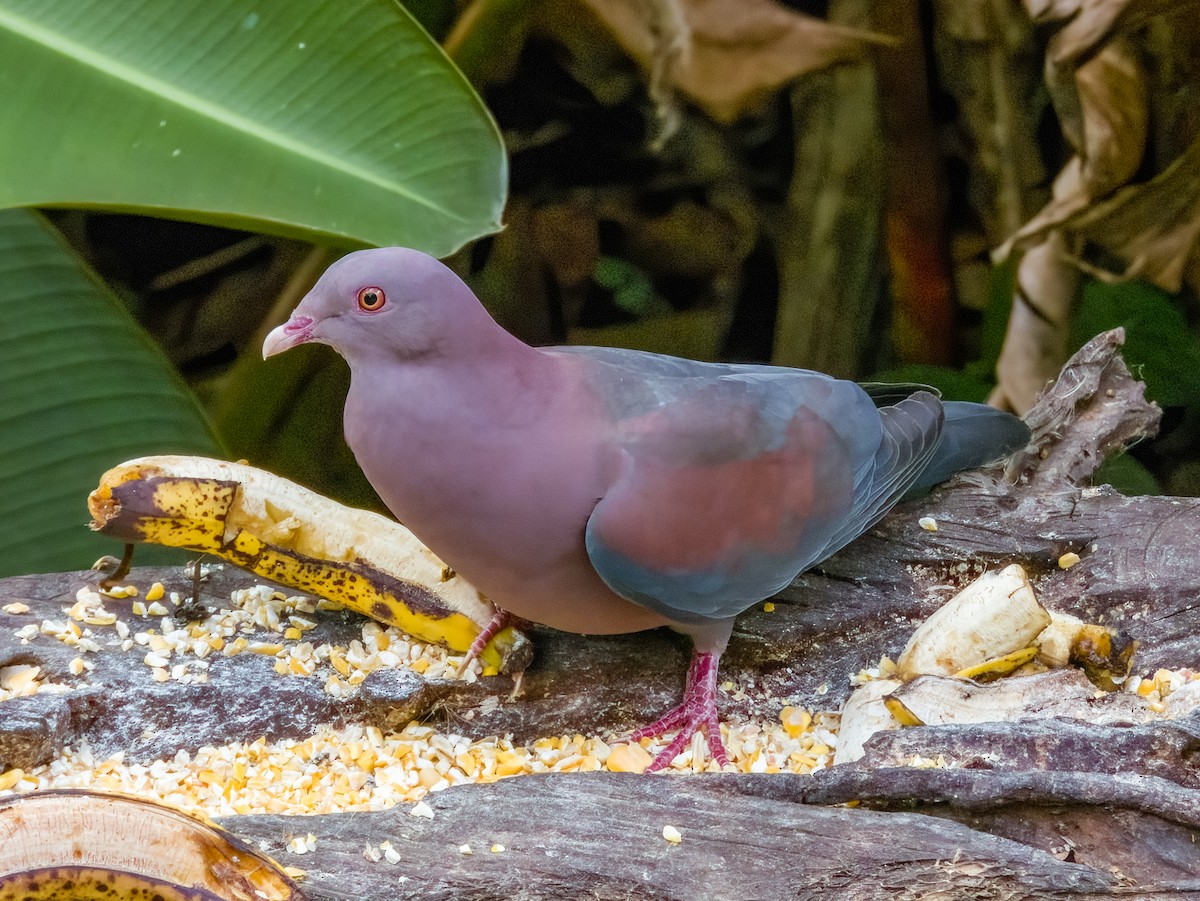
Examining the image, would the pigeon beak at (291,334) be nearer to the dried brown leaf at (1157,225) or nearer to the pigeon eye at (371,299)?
the pigeon eye at (371,299)

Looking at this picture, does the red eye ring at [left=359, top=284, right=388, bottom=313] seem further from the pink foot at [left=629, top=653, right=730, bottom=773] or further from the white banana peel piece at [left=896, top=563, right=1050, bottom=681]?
the white banana peel piece at [left=896, top=563, right=1050, bottom=681]

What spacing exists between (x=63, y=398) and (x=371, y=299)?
72 cm

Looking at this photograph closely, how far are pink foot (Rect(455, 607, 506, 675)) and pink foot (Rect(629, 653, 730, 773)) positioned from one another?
0.21 metres

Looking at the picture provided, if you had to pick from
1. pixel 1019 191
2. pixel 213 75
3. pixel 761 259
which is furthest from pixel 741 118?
pixel 213 75

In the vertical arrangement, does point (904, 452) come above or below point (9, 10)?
below

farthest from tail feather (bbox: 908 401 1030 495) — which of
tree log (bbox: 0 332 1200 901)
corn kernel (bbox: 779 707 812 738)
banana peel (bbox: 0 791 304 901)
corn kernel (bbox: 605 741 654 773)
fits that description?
banana peel (bbox: 0 791 304 901)

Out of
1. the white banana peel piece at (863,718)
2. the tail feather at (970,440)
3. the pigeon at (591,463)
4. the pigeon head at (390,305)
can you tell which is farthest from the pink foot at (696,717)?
the pigeon head at (390,305)

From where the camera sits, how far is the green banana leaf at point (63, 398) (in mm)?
1513

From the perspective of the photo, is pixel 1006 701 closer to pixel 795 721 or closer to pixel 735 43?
pixel 795 721

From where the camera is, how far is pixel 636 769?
1.19m

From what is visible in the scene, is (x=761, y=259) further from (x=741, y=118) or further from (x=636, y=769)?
(x=636, y=769)

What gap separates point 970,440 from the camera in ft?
4.81

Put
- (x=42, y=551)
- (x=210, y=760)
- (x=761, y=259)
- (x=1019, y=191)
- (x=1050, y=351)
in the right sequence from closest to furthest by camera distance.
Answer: (x=210, y=760) → (x=42, y=551) → (x=1050, y=351) → (x=1019, y=191) → (x=761, y=259)

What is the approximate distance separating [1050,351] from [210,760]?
61.6 inches
